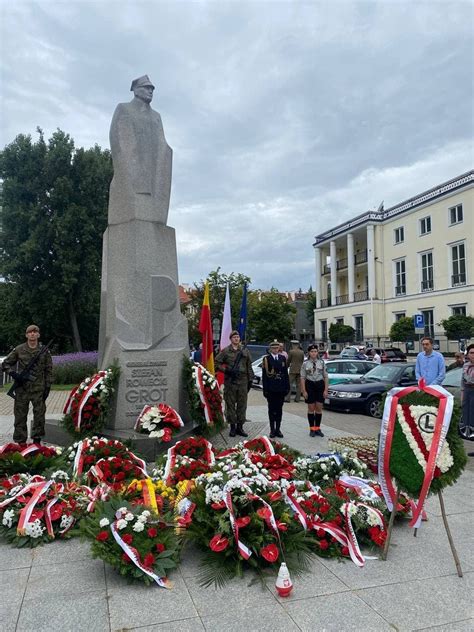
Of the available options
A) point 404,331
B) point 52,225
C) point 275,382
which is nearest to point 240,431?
point 275,382

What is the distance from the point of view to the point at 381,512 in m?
4.19

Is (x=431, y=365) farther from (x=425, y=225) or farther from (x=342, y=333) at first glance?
(x=342, y=333)

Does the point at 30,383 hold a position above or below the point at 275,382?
above

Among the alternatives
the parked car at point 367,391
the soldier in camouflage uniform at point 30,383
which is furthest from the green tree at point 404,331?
the soldier in camouflage uniform at point 30,383

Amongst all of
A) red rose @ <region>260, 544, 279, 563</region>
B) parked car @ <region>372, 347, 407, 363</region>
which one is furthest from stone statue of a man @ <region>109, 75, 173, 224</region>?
parked car @ <region>372, 347, 407, 363</region>

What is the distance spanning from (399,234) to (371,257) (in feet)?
10.5

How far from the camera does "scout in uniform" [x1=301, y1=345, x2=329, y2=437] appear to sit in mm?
8969

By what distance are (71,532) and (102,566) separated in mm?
644

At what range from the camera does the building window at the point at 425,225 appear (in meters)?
39.6

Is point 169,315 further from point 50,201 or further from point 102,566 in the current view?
point 50,201

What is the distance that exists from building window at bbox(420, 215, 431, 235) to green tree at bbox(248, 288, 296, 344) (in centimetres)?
1747

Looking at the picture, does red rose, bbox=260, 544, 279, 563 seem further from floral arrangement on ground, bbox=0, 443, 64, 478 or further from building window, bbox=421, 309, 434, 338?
building window, bbox=421, 309, 434, 338

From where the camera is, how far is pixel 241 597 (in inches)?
125

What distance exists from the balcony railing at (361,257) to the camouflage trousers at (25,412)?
4335cm
